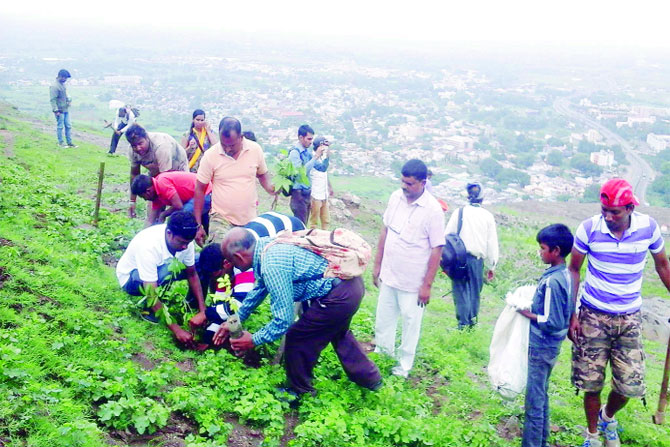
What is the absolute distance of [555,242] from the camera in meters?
4.15

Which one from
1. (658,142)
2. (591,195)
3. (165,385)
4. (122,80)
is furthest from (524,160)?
(122,80)

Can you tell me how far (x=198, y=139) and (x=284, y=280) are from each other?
4.60 metres

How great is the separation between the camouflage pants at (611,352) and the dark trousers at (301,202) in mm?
4860

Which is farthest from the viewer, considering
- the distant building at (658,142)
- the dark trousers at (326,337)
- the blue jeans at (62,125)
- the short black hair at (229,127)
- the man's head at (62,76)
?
the distant building at (658,142)

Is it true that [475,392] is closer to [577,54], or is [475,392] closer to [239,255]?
[239,255]

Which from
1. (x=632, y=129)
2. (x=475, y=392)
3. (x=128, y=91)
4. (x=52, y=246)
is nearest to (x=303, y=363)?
(x=475, y=392)

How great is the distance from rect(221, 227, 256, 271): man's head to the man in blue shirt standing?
401 centimetres

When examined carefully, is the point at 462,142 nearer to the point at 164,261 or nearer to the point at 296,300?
the point at 164,261

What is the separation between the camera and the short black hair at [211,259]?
17.6 feet

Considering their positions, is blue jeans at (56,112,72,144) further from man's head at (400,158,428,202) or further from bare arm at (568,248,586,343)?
bare arm at (568,248,586,343)

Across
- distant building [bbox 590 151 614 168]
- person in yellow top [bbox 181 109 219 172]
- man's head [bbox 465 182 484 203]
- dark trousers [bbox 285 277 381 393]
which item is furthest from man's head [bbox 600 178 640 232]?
distant building [bbox 590 151 614 168]

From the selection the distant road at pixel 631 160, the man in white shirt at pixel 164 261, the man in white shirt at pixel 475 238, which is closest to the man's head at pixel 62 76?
the man in white shirt at pixel 164 261

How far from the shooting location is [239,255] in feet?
14.0

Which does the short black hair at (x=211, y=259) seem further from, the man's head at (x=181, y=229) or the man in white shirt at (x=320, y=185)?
the man in white shirt at (x=320, y=185)
